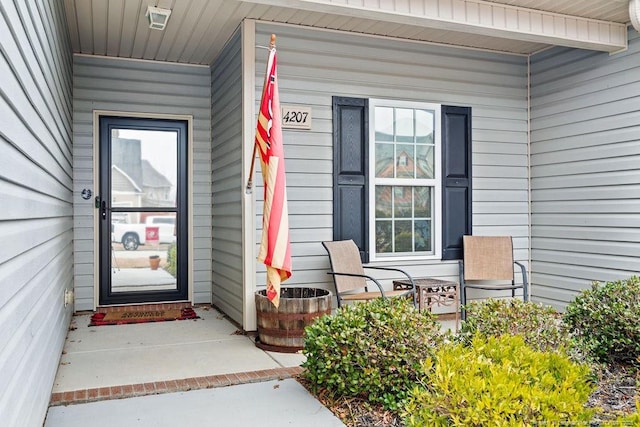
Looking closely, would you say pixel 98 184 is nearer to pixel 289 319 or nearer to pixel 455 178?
pixel 289 319

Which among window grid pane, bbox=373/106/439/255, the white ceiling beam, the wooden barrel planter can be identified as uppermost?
the white ceiling beam

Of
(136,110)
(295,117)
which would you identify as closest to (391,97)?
(295,117)

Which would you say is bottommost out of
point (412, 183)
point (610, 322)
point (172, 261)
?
point (610, 322)

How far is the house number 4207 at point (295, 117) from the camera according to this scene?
474cm

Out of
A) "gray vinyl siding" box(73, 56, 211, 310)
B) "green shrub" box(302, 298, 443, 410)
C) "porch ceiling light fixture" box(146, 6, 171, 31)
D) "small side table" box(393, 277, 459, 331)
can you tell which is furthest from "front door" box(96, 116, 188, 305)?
"green shrub" box(302, 298, 443, 410)

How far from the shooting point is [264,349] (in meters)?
4.03

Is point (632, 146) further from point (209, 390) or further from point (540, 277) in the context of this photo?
point (209, 390)

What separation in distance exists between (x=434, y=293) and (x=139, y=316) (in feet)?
9.47

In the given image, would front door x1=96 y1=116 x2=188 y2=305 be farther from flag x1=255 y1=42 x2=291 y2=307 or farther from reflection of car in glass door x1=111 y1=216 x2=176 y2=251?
flag x1=255 y1=42 x2=291 y2=307

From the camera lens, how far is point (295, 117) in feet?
15.7

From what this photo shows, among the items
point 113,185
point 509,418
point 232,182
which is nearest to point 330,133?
point 232,182

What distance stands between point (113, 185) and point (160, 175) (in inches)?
19.7

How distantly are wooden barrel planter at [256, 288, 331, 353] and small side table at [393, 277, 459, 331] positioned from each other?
1048 millimetres

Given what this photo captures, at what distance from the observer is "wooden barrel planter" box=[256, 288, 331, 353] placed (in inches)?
154
